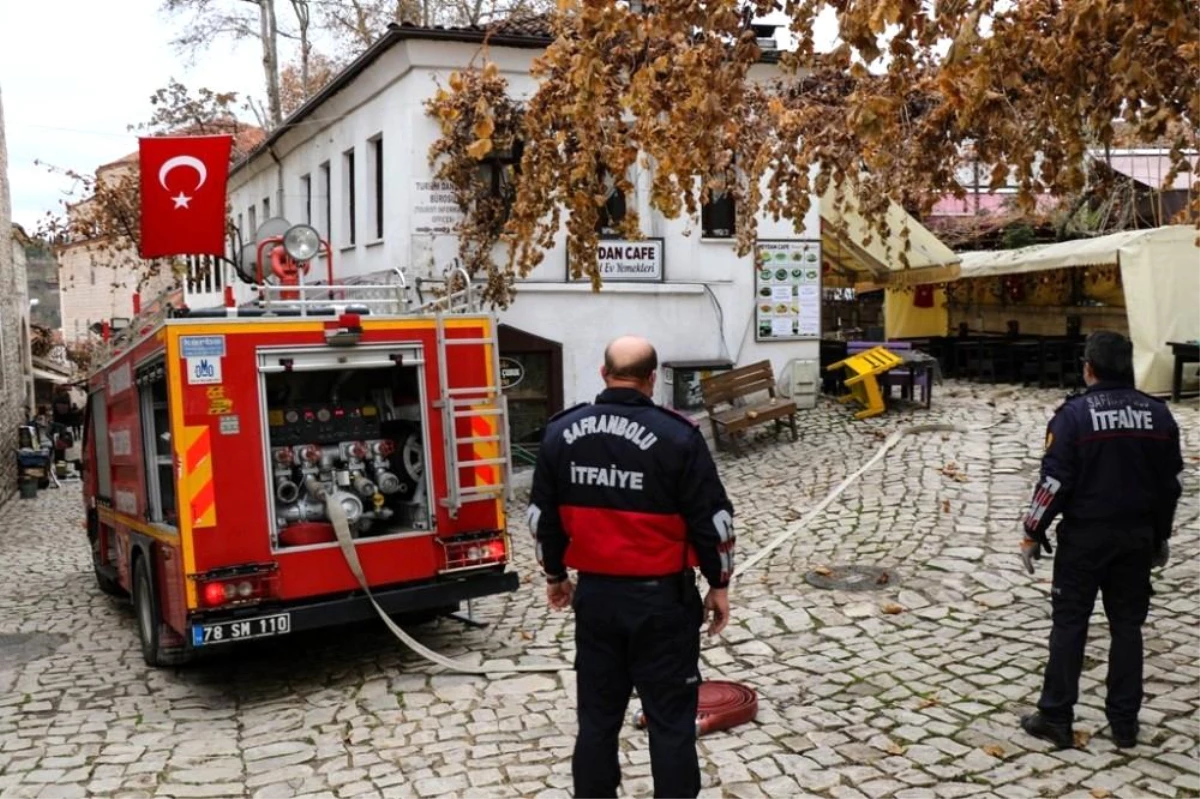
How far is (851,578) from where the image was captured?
8969 millimetres

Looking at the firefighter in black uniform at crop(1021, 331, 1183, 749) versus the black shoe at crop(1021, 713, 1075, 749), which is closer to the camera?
the firefighter in black uniform at crop(1021, 331, 1183, 749)

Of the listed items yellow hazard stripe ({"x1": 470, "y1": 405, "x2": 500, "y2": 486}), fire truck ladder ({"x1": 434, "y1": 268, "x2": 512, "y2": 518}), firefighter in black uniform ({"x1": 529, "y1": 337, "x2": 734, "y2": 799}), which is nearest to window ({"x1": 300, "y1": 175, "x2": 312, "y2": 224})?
fire truck ladder ({"x1": 434, "y1": 268, "x2": 512, "y2": 518})

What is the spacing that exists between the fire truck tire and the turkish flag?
187 inches

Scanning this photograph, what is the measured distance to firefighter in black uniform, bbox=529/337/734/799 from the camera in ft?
14.0

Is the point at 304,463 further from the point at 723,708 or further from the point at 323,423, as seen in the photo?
the point at 723,708

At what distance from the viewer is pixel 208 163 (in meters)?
12.1

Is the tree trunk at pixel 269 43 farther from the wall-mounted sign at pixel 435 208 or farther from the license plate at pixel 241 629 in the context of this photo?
the license plate at pixel 241 629

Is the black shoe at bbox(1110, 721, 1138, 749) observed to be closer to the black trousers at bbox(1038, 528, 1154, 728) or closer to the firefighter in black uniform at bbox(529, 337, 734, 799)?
the black trousers at bbox(1038, 528, 1154, 728)

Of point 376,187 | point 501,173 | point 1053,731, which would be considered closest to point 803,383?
point 501,173

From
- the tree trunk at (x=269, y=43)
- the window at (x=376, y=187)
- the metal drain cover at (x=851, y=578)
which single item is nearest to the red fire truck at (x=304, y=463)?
the metal drain cover at (x=851, y=578)

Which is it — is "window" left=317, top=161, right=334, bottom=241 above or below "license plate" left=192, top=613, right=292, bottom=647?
above

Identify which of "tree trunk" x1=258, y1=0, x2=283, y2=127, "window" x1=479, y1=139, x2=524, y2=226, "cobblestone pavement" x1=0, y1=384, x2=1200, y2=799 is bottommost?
"cobblestone pavement" x1=0, y1=384, x2=1200, y2=799

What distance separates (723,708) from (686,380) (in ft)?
36.4

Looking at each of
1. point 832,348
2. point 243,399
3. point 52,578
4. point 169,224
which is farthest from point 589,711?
point 832,348
